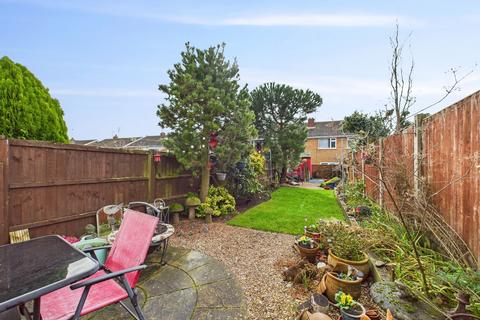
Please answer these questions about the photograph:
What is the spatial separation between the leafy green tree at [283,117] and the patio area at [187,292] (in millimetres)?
10877

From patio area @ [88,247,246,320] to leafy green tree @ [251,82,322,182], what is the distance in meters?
10.9

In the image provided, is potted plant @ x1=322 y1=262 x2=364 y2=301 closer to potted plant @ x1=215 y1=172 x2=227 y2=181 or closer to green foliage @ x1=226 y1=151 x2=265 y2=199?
potted plant @ x1=215 y1=172 x2=227 y2=181

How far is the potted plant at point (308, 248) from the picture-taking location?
369 cm

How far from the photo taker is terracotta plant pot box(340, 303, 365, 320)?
2131mm

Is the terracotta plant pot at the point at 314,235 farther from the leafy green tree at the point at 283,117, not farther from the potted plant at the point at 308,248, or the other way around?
the leafy green tree at the point at 283,117

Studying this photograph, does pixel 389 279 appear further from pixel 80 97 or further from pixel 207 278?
pixel 80 97

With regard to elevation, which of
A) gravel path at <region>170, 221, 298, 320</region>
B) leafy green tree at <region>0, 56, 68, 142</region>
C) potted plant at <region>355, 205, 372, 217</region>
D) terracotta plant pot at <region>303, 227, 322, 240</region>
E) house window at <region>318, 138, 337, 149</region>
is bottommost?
gravel path at <region>170, 221, 298, 320</region>

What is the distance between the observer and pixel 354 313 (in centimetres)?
220

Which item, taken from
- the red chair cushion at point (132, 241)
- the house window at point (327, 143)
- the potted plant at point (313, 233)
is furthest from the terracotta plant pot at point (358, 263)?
the house window at point (327, 143)

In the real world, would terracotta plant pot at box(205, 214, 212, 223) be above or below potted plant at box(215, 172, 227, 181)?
below

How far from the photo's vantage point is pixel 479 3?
147 inches

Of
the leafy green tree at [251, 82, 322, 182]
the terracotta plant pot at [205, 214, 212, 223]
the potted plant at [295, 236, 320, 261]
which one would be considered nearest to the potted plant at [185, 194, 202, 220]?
the terracotta plant pot at [205, 214, 212, 223]

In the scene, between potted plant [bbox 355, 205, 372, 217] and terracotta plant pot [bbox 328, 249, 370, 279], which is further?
potted plant [bbox 355, 205, 372, 217]

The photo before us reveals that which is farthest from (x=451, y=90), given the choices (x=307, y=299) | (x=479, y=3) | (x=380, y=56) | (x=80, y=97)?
(x=80, y=97)
